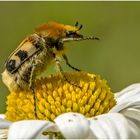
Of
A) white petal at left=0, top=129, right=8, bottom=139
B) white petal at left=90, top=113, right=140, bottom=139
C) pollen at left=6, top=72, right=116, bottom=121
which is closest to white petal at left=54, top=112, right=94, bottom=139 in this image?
white petal at left=90, top=113, right=140, bottom=139

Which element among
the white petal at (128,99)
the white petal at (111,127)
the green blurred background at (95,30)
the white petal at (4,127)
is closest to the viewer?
the white petal at (111,127)

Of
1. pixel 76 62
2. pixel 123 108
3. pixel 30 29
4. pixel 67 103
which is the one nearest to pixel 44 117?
pixel 67 103

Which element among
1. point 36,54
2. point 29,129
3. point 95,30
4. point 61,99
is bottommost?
point 29,129

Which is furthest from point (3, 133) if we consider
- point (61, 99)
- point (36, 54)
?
point (36, 54)

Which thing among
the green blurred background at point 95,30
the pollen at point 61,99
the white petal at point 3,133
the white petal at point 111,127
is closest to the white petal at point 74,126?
the white petal at point 111,127

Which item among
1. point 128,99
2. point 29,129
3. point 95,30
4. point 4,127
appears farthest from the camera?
point 95,30

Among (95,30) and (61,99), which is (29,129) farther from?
(95,30)

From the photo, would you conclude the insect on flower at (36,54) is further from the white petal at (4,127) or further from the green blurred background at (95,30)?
the green blurred background at (95,30)

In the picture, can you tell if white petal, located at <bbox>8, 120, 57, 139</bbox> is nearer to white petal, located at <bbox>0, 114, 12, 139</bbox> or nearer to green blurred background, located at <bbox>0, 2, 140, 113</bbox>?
white petal, located at <bbox>0, 114, 12, 139</bbox>
